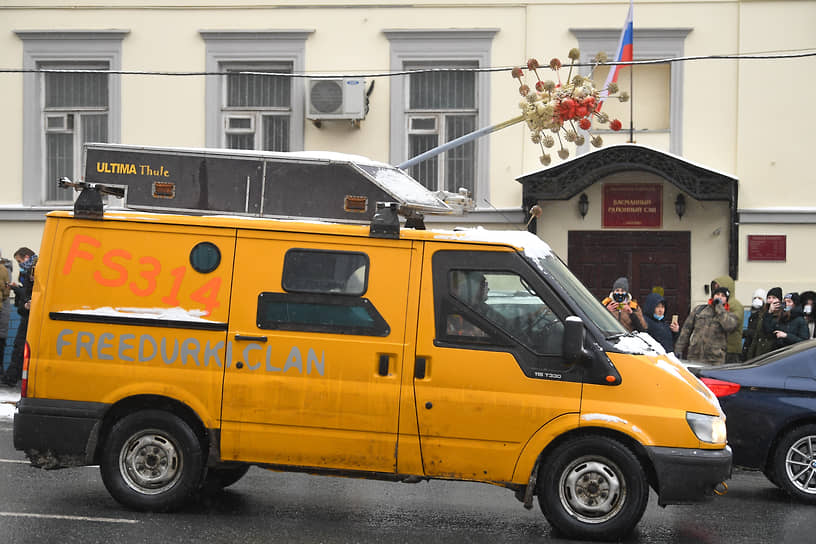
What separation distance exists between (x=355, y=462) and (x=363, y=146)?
10.7 m

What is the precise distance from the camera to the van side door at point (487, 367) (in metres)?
6.75

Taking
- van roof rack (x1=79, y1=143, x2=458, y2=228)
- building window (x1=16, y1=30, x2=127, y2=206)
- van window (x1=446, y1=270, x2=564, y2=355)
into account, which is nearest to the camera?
van window (x1=446, y1=270, x2=564, y2=355)

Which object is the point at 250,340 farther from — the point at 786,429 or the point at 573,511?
the point at 786,429

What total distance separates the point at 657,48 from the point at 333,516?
11.5 m

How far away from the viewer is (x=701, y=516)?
25.6ft

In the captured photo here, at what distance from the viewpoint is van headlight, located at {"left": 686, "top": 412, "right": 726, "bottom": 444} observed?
6.66 metres

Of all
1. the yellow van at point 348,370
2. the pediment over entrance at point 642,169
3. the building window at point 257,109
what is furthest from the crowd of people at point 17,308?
the yellow van at point 348,370

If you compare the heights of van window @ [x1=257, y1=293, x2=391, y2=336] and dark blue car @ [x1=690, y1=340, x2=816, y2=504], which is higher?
van window @ [x1=257, y1=293, x2=391, y2=336]

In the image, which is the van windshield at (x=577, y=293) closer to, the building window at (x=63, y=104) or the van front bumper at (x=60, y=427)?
the van front bumper at (x=60, y=427)

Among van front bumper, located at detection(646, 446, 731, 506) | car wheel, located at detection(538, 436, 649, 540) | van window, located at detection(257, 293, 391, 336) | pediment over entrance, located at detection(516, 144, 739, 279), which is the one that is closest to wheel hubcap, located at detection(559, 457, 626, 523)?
car wheel, located at detection(538, 436, 649, 540)

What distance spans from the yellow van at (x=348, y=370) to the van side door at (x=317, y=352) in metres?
0.01

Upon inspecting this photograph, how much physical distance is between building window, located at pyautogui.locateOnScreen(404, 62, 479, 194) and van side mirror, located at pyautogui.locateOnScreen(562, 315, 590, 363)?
1054 centimetres

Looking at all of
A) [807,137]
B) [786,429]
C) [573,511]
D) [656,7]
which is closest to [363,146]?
[656,7]

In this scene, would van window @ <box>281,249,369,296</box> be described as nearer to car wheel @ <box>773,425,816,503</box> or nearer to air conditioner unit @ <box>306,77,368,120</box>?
car wheel @ <box>773,425,816,503</box>
